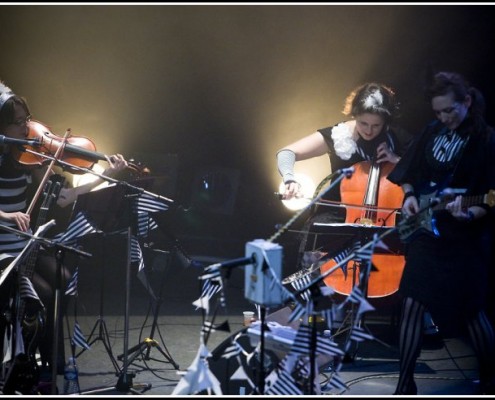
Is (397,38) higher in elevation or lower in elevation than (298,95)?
higher

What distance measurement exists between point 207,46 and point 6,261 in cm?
270

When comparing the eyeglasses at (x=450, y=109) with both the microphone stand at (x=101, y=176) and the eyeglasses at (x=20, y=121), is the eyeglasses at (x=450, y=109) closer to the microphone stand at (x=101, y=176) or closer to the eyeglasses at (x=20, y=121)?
the microphone stand at (x=101, y=176)

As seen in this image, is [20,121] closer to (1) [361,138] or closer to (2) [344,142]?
(2) [344,142]

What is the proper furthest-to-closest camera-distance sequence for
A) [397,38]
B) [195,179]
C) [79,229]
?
[195,179]
[397,38]
[79,229]

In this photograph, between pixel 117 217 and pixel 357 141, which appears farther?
pixel 357 141

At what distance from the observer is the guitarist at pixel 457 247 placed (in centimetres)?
308

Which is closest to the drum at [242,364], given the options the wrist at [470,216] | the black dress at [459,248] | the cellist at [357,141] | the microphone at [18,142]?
the black dress at [459,248]

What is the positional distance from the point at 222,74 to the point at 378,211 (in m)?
2.23

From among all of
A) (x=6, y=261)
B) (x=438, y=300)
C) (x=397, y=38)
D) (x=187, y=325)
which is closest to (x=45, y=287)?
(x=6, y=261)

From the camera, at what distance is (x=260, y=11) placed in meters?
5.32

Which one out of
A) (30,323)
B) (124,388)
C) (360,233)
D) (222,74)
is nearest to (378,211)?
(360,233)

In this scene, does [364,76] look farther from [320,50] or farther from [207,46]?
[207,46]

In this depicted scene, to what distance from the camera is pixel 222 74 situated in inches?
219

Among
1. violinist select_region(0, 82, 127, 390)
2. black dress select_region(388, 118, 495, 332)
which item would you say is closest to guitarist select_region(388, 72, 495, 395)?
black dress select_region(388, 118, 495, 332)
